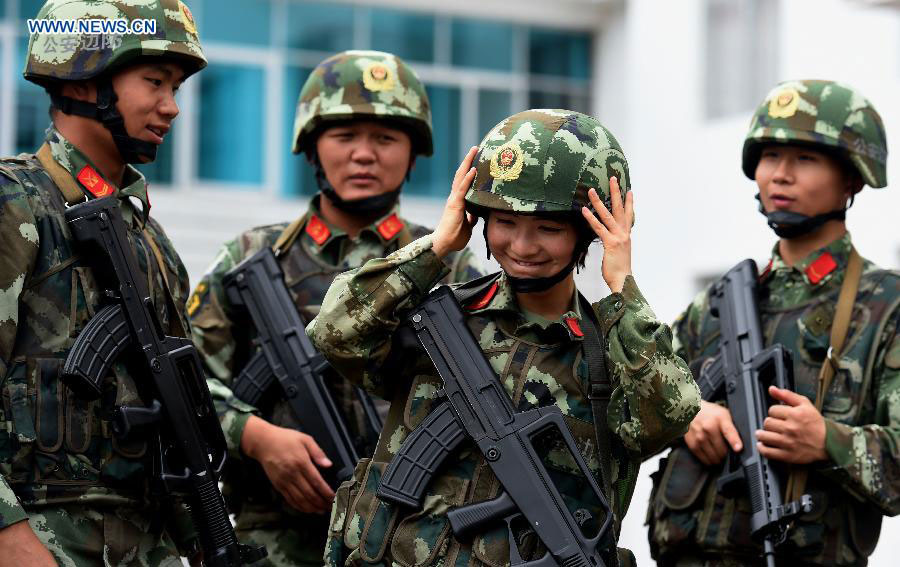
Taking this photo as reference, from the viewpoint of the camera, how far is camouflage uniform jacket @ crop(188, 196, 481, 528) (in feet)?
17.0

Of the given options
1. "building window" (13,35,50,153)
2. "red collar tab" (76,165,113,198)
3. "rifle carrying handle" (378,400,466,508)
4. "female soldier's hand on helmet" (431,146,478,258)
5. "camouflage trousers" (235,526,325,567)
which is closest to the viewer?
"rifle carrying handle" (378,400,466,508)

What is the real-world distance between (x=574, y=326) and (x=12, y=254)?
1.52 metres

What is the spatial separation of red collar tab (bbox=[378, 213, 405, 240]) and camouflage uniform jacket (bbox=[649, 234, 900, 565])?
1192 millimetres

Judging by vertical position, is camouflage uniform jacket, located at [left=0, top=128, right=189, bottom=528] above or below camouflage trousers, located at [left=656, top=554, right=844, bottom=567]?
above

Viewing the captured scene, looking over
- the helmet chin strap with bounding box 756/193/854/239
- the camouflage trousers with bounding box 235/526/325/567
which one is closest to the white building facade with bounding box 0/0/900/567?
the helmet chin strap with bounding box 756/193/854/239

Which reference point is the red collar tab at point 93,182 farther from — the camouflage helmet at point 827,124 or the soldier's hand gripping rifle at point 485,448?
the camouflage helmet at point 827,124

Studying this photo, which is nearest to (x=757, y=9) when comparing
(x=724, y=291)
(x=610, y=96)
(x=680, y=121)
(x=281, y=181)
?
(x=680, y=121)

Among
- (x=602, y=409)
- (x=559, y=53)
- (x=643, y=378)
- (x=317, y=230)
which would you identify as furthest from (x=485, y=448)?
(x=559, y=53)

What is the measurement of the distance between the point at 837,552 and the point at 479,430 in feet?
Result: 5.40

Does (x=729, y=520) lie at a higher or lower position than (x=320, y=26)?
lower

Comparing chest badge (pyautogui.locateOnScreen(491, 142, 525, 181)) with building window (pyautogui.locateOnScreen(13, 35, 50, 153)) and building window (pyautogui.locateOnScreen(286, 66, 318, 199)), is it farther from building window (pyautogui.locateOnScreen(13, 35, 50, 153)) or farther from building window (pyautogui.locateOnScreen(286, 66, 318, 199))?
building window (pyautogui.locateOnScreen(286, 66, 318, 199))

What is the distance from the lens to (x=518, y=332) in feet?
13.6

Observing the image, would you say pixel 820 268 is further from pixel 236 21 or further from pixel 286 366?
pixel 236 21

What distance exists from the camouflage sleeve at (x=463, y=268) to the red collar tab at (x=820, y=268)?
3.73 ft
